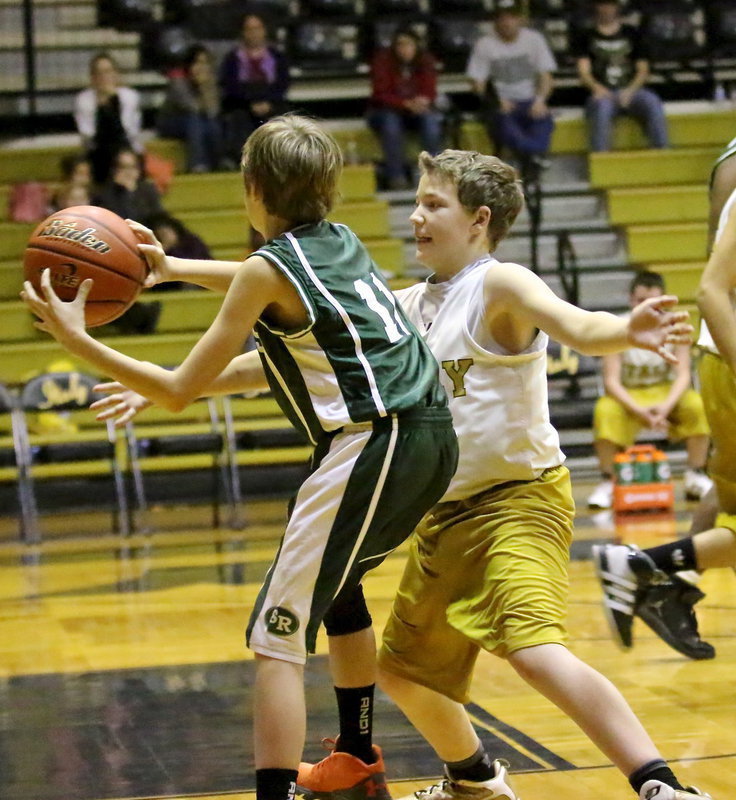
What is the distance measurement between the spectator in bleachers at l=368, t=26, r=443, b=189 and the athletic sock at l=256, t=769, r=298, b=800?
30.5 ft

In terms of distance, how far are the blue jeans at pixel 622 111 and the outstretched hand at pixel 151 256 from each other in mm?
9332

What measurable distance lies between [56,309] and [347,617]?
943mm

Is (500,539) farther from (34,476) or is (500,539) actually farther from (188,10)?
(188,10)

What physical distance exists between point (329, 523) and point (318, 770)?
0.74 m

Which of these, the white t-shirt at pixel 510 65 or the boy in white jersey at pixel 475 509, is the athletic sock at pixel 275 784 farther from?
the white t-shirt at pixel 510 65

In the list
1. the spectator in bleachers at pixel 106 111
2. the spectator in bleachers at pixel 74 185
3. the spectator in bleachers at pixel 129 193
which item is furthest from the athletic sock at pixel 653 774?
the spectator in bleachers at pixel 106 111

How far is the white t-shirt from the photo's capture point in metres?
12.1

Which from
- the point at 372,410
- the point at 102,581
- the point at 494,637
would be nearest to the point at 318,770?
the point at 494,637

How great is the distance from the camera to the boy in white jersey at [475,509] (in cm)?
318


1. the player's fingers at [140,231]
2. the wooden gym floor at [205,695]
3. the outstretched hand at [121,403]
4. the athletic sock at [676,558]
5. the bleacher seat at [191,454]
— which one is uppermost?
the player's fingers at [140,231]

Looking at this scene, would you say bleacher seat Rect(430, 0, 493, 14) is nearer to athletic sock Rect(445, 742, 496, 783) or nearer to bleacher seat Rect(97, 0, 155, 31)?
bleacher seat Rect(97, 0, 155, 31)

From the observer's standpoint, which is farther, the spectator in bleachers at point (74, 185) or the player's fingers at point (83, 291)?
the spectator in bleachers at point (74, 185)

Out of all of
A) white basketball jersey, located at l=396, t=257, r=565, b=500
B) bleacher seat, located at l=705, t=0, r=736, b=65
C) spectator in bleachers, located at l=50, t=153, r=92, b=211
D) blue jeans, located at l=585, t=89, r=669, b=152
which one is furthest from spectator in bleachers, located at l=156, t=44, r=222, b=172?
white basketball jersey, located at l=396, t=257, r=565, b=500

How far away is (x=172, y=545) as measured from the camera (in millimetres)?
8320
